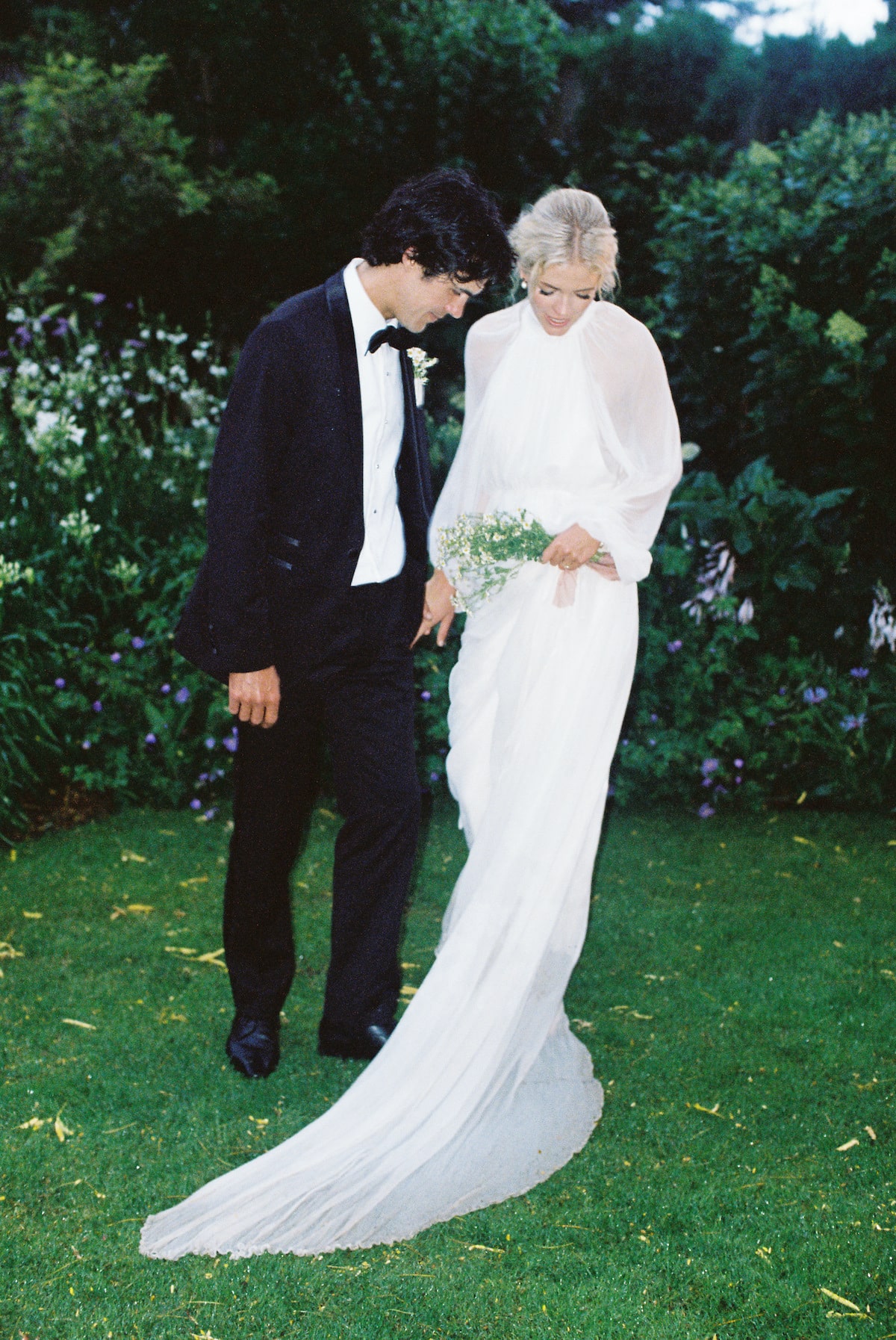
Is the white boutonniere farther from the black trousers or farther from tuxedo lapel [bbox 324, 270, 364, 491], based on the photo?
the black trousers

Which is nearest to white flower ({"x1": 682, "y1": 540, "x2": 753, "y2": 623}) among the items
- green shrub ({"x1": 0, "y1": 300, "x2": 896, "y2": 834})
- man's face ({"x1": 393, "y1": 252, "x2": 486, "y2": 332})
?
green shrub ({"x1": 0, "y1": 300, "x2": 896, "y2": 834})

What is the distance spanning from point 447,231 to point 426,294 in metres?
0.17

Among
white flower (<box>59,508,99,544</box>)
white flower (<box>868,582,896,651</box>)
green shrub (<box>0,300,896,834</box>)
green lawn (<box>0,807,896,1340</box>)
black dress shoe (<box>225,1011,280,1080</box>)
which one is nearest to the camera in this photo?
green lawn (<box>0,807,896,1340</box>)

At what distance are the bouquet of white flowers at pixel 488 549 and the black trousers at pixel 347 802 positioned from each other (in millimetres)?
144

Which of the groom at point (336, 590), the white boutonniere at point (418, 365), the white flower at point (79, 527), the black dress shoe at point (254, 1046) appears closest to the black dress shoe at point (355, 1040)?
the groom at point (336, 590)

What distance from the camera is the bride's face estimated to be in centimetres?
309

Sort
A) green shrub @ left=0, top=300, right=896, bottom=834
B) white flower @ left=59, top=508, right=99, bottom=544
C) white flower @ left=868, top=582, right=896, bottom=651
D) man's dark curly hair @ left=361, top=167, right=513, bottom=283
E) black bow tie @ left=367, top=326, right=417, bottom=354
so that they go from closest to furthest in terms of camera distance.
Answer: man's dark curly hair @ left=361, top=167, right=513, bottom=283, black bow tie @ left=367, top=326, right=417, bottom=354, white flower @ left=59, top=508, right=99, bottom=544, green shrub @ left=0, top=300, right=896, bottom=834, white flower @ left=868, top=582, right=896, bottom=651

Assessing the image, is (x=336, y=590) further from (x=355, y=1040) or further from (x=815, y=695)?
(x=815, y=695)

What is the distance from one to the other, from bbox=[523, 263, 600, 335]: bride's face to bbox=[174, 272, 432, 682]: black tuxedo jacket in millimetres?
372

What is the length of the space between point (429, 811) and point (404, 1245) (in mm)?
3013

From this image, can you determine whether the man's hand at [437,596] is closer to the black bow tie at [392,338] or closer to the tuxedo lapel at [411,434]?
the tuxedo lapel at [411,434]

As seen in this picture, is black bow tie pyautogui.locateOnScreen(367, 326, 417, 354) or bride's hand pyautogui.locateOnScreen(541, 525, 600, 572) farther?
bride's hand pyautogui.locateOnScreen(541, 525, 600, 572)

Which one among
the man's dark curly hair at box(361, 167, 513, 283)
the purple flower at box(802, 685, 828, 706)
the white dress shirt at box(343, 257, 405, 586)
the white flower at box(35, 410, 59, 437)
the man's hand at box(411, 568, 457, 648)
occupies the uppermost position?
the man's dark curly hair at box(361, 167, 513, 283)

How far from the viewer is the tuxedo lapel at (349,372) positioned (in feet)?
10.0
